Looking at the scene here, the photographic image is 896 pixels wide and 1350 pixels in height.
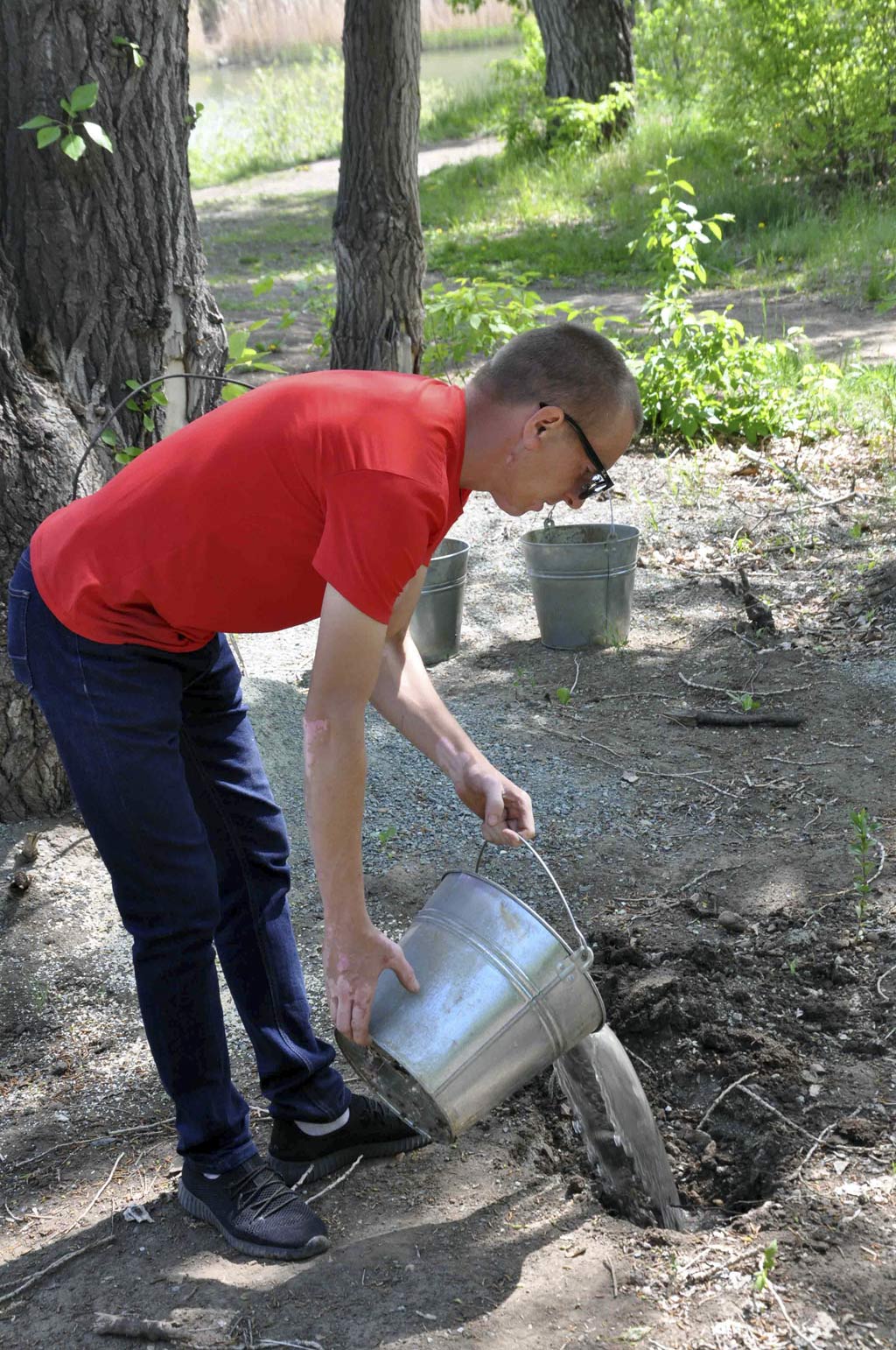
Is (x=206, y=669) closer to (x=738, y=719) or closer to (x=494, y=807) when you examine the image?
(x=494, y=807)

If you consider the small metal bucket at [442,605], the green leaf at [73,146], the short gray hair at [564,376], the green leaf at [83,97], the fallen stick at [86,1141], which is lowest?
the fallen stick at [86,1141]

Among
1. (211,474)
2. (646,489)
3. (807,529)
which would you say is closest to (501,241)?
(646,489)

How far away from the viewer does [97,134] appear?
3.34 m

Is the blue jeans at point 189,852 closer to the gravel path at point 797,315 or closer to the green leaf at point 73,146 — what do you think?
the green leaf at point 73,146

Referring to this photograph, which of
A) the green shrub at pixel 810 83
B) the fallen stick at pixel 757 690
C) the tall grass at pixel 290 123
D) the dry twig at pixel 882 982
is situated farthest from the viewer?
the tall grass at pixel 290 123

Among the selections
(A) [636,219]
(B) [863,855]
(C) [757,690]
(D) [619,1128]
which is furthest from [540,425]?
(A) [636,219]

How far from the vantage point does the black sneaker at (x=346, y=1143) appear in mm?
2428

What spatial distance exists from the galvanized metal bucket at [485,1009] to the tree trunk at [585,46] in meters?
14.0

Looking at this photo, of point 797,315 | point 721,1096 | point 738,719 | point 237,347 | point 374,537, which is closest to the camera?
point 374,537

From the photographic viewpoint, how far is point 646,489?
264 inches

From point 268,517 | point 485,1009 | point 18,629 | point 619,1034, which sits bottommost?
point 619,1034

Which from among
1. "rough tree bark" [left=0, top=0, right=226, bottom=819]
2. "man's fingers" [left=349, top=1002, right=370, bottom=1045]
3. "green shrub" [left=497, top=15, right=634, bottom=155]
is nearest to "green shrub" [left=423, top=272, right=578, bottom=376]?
"rough tree bark" [left=0, top=0, right=226, bottom=819]

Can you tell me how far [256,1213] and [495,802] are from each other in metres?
0.85

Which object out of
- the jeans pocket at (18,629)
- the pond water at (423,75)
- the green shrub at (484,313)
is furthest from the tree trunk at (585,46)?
the jeans pocket at (18,629)
